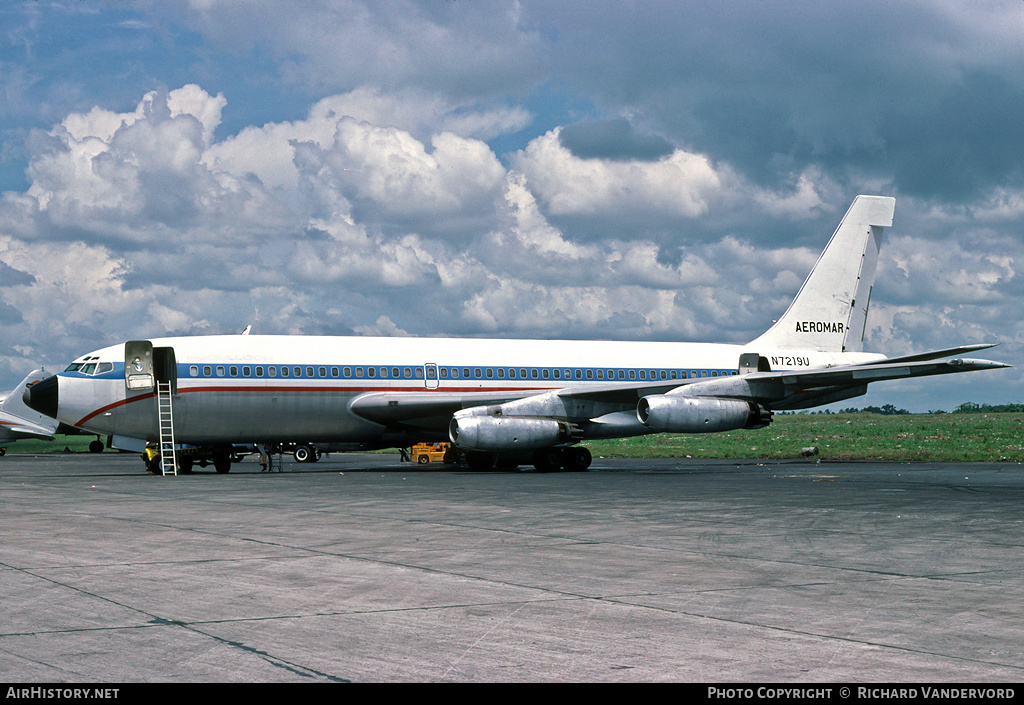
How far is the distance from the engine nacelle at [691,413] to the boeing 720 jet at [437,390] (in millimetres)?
47

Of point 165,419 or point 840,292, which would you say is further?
point 840,292

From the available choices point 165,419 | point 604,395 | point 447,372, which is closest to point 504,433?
point 447,372

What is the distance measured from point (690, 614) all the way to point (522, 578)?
2340mm

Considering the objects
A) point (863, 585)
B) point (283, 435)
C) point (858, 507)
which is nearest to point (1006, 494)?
point (858, 507)

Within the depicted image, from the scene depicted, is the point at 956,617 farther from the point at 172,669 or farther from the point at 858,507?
the point at 858,507

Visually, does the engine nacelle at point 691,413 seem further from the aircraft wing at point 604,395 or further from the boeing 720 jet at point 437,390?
the aircraft wing at point 604,395

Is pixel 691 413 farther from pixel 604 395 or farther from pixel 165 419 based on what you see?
pixel 165 419

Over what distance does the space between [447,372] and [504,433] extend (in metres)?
3.78

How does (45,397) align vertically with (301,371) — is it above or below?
below

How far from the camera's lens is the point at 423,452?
143 ft

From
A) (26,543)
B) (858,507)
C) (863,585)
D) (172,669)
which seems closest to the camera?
(172,669)

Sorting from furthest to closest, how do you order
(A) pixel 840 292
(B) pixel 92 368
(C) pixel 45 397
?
(A) pixel 840 292 < (B) pixel 92 368 < (C) pixel 45 397

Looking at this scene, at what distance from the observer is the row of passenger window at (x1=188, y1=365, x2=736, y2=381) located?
3062 cm

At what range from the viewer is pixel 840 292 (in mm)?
40281
